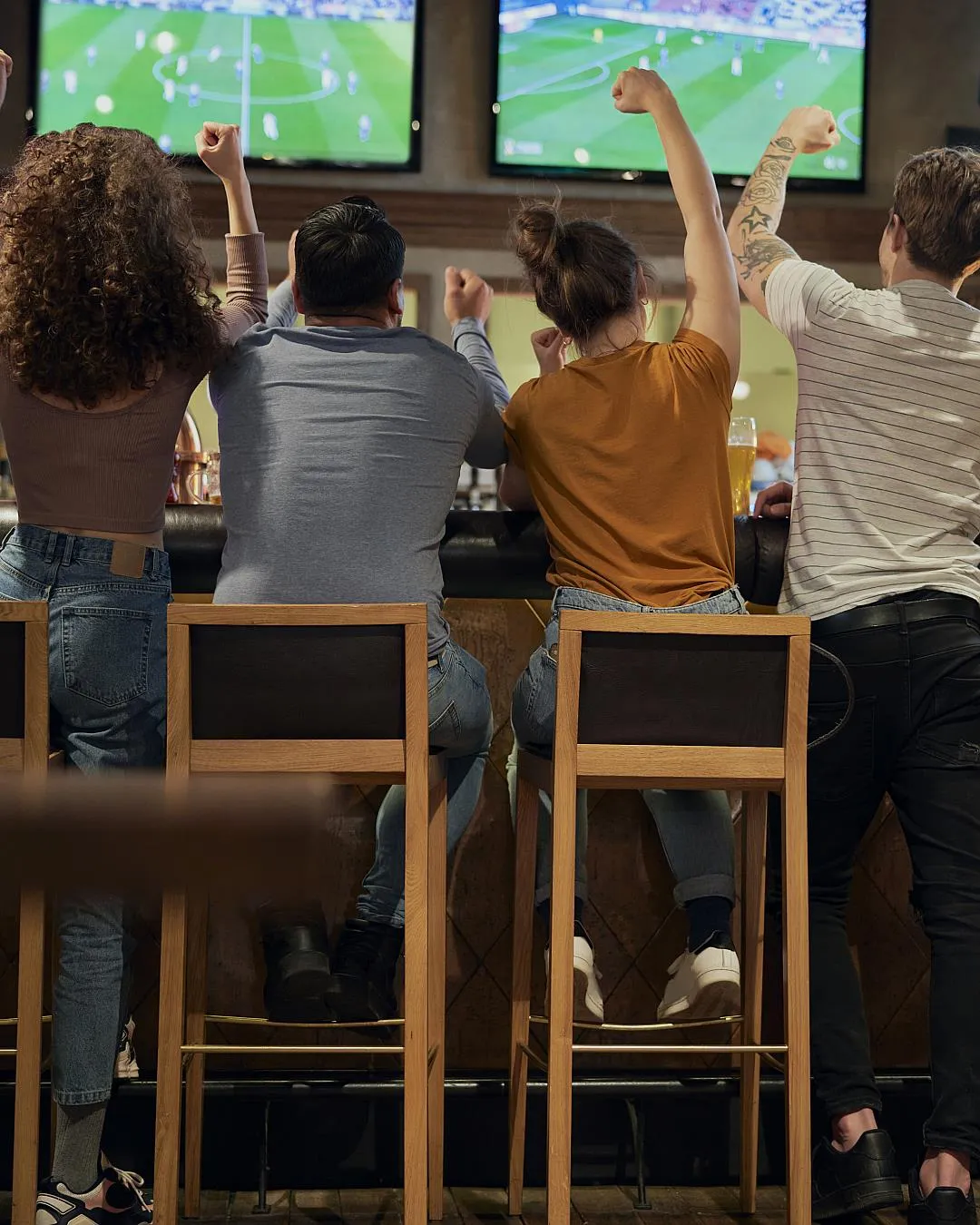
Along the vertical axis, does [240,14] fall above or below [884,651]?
above

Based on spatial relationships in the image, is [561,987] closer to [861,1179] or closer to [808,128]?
[861,1179]

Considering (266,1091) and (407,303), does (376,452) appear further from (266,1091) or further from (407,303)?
(407,303)

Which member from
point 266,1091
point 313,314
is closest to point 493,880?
point 266,1091

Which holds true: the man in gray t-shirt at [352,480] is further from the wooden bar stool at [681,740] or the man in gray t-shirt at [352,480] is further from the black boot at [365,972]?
the wooden bar stool at [681,740]

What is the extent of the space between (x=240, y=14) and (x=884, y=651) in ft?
16.5

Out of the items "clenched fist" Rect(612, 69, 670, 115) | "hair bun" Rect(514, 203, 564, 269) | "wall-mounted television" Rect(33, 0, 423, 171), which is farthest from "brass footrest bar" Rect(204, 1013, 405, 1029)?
"wall-mounted television" Rect(33, 0, 423, 171)

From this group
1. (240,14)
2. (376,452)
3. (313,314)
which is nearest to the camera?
(376,452)

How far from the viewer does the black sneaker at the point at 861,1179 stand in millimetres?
1773

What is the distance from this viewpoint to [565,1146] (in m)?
1.64

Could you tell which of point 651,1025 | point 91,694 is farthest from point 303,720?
point 651,1025

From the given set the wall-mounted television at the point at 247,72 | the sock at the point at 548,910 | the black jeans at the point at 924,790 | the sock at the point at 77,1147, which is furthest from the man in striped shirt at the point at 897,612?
the wall-mounted television at the point at 247,72

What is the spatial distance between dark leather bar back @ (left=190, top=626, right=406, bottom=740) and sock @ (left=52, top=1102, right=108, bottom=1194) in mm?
517

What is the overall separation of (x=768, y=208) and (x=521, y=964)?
3.88 feet

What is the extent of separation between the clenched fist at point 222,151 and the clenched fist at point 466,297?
372 millimetres
